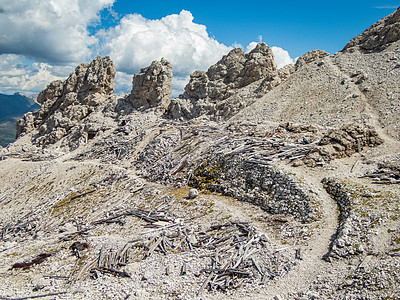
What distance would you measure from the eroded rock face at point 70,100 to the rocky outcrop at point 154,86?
29.3 feet

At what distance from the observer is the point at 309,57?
46.6 meters

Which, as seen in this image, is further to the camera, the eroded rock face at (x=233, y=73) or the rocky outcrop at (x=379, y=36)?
the eroded rock face at (x=233, y=73)

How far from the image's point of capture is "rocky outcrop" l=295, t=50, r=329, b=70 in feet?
150

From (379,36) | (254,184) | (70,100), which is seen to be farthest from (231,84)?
(70,100)

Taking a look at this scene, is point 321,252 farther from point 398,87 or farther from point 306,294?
point 398,87

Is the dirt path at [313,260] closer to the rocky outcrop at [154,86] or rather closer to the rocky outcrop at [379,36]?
the rocky outcrop at [379,36]

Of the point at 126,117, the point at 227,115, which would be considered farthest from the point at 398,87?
the point at 126,117

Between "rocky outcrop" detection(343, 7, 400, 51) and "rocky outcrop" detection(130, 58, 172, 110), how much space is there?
104 ft

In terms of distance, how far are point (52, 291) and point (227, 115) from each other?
3536 cm

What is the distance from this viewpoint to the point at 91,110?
56312 millimetres

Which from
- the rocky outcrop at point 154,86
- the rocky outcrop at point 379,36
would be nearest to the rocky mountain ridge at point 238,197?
the rocky outcrop at point 379,36

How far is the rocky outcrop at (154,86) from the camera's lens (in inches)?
2030

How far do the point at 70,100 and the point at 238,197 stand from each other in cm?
4882

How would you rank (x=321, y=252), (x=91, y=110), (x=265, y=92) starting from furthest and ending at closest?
Result: (x=91, y=110) < (x=265, y=92) < (x=321, y=252)
